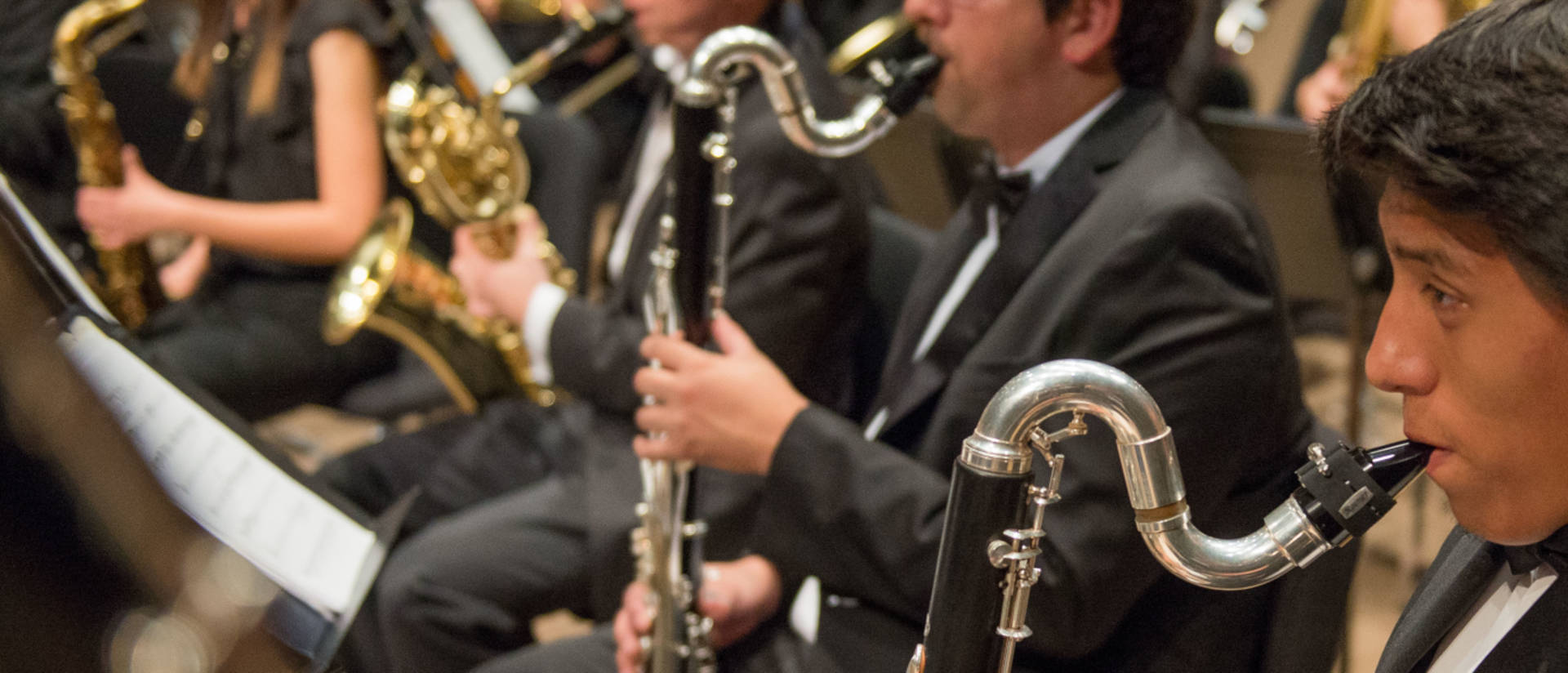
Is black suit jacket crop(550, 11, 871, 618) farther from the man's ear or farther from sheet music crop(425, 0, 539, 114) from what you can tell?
sheet music crop(425, 0, 539, 114)

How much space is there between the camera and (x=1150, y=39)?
138cm

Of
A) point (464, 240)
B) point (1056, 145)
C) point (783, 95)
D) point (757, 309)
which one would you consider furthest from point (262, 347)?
point (1056, 145)

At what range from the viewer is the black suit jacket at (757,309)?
1.65 meters

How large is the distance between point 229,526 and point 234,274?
1.72 metres

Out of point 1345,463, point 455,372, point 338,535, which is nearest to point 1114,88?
point 1345,463

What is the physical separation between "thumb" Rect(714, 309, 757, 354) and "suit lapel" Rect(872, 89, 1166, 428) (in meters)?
0.17

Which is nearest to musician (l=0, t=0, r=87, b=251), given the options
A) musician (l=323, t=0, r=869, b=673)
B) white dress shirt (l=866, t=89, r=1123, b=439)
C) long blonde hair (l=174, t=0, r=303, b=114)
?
long blonde hair (l=174, t=0, r=303, b=114)

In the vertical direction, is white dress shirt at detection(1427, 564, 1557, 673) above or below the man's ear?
below

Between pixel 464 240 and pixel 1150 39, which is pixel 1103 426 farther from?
pixel 464 240

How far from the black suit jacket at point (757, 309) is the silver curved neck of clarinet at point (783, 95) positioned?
0.27m

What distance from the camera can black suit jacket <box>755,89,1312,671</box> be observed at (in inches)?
43.1

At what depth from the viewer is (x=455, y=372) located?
232 cm

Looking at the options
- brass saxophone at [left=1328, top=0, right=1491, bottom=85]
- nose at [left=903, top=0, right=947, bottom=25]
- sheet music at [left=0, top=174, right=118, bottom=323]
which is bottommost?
brass saxophone at [left=1328, top=0, right=1491, bottom=85]

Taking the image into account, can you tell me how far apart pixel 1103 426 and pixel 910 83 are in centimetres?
48
